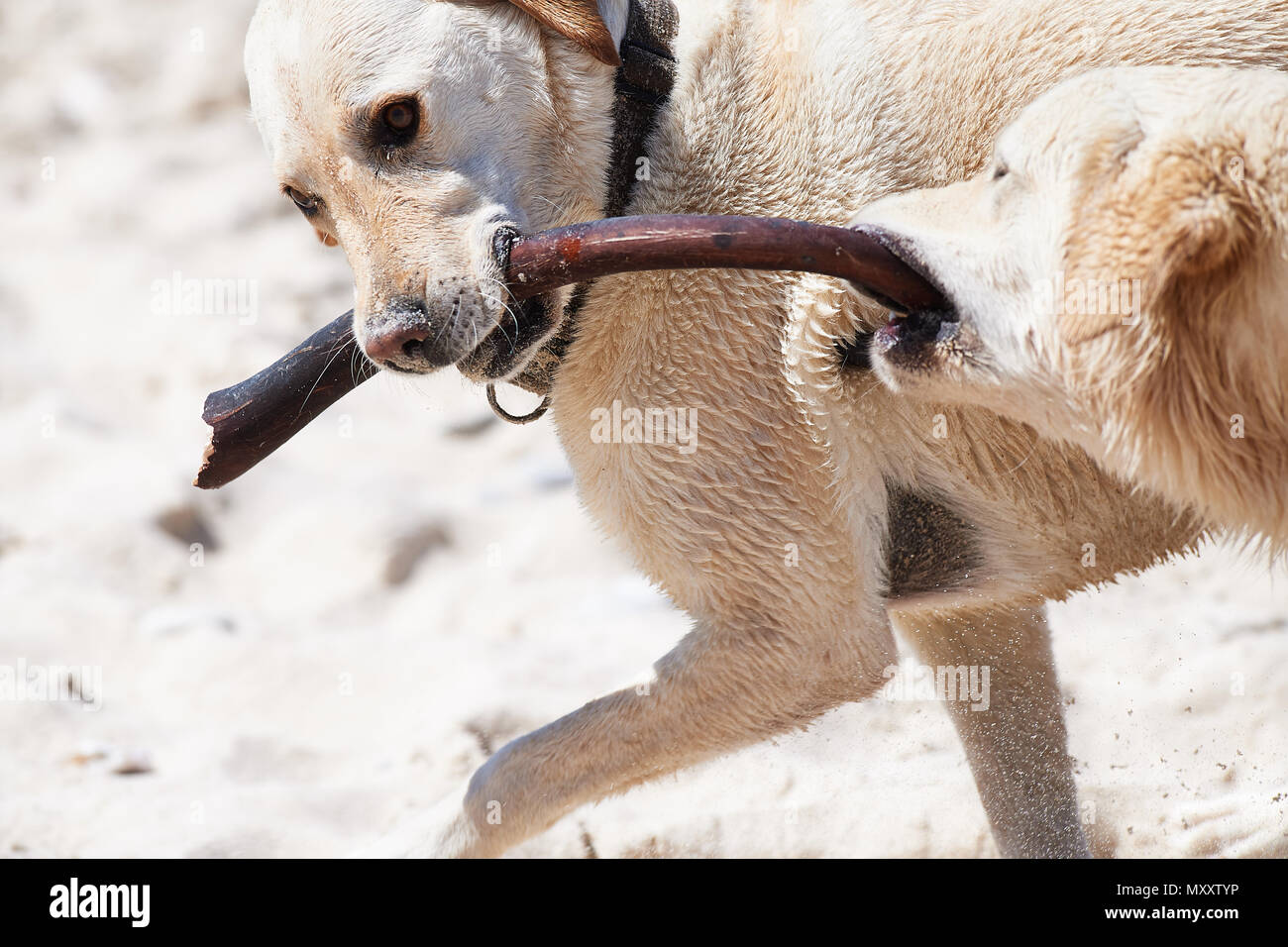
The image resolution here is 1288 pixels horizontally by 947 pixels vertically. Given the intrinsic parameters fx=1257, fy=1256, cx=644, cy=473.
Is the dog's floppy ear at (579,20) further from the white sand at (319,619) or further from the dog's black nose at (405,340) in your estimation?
the white sand at (319,619)

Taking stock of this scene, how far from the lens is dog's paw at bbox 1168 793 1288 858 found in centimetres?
369

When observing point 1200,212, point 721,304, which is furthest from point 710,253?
point 1200,212

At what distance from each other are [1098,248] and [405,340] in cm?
143

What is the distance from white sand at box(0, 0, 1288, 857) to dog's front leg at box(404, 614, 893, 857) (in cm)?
79

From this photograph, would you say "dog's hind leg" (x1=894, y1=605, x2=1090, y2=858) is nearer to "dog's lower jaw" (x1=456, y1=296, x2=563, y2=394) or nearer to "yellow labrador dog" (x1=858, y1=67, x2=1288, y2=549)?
"yellow labrador dog" (x1=858, y1=67, x2=1288, y2=549)

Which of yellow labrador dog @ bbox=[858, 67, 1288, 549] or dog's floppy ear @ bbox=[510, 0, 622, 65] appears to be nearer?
yellow labrador dog @ bbox=[858, 67, 1288, 549]

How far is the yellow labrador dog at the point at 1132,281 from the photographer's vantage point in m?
2.18

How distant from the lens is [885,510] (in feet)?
10.00

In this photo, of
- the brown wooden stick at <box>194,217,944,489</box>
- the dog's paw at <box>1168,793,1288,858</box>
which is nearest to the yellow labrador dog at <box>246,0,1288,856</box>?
the brown wooden stick at <box>194,217,944,489</box>

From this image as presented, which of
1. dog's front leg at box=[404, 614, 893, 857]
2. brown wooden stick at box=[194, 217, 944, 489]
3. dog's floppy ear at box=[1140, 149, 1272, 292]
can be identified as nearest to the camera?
dog's floppy ear at box=[1140, 149, 1272, 292]

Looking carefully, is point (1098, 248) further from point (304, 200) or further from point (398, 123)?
point (304, 200)

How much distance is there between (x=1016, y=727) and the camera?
3.67 meters

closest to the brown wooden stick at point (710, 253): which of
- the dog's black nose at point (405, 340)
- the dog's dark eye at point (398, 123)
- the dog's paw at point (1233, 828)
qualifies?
the dog's black nose at point (405, 340)

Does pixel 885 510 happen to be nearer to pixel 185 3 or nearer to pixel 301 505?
pixel 301 505
